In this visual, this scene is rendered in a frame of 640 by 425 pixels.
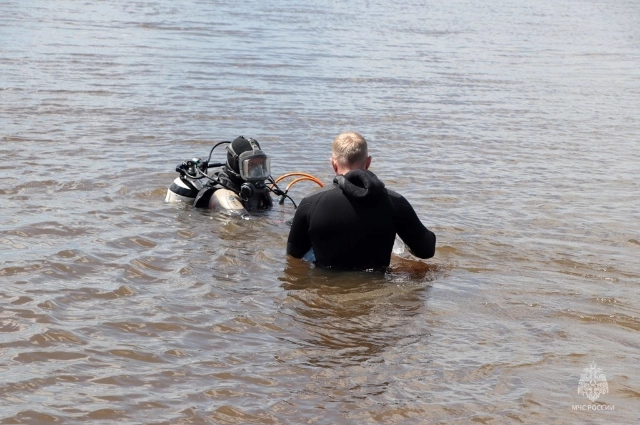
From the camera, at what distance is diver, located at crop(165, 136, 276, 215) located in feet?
26.9

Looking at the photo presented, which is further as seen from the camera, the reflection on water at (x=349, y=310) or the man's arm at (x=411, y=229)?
the man's arm at (x=411, y=229)

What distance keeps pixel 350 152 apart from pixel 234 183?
2.26m

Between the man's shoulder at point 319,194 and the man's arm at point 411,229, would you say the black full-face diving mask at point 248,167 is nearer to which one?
the man's shoulder at point 319,194

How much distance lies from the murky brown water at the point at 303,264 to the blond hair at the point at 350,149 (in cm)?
93

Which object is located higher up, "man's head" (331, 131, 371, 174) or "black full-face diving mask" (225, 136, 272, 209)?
"man's head" (331, 131, 371, 174)

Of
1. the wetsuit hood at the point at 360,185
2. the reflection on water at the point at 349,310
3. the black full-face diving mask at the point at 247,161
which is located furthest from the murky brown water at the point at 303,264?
the wetsuit hood at the point at 360,185

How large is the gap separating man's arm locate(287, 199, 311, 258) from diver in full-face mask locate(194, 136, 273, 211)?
140cm

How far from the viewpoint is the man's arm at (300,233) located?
675 cm

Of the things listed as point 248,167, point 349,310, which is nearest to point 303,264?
point 349,310

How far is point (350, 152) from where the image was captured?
6.55 meters

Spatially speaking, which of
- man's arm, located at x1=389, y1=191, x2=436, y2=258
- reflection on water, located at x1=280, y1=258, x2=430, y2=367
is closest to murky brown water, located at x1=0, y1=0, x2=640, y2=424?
reflection on water, located at x1=280, y1=258, x2=430, y2=367

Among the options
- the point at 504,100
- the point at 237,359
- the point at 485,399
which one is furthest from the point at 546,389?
the point at 504,100

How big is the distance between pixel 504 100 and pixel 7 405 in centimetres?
1368

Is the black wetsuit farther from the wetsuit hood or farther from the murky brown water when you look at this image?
the murky brown water
